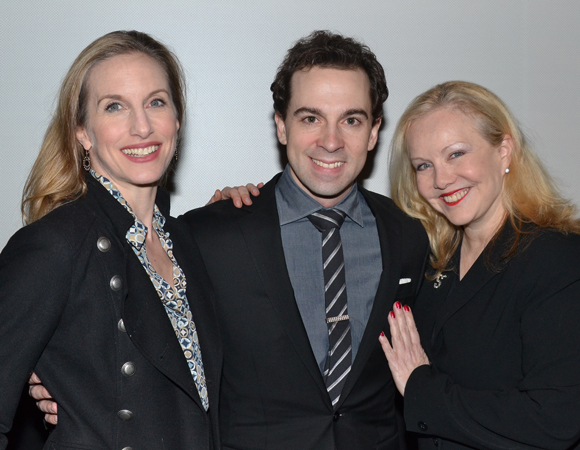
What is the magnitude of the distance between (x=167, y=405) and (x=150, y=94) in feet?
3.26

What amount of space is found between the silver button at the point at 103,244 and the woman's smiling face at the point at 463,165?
49.7 inches

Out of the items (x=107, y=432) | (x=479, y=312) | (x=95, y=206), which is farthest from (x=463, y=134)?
(x=107, y=432)

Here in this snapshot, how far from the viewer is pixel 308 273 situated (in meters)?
2.43

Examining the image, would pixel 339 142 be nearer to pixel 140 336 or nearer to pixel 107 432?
pixel 140 336

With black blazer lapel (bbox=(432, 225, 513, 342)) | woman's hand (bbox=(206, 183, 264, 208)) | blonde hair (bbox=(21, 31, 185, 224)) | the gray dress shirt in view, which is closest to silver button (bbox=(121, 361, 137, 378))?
blonde hair (bbox=(21, 31, 185, 224))

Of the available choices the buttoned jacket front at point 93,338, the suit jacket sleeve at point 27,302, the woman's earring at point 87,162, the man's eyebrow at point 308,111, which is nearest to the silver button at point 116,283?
the buttoned jacket front at point 93,338

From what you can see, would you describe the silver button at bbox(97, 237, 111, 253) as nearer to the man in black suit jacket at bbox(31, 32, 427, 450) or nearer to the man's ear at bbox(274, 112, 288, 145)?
the man in black suit jacket at bbox(31, 32, 427, 450)

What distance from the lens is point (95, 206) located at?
191 centimetres

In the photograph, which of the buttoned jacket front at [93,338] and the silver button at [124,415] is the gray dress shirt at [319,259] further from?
the silver button at [124,415]

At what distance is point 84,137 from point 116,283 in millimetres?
539

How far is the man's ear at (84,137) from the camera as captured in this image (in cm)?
201

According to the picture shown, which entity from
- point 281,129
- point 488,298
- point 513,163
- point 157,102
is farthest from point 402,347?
point 157,102

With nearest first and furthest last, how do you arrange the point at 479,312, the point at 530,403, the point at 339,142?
1. the point at 530,403
2. the point at 479,312
3. the point at 339,142

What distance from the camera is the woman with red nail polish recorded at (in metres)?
2.06
